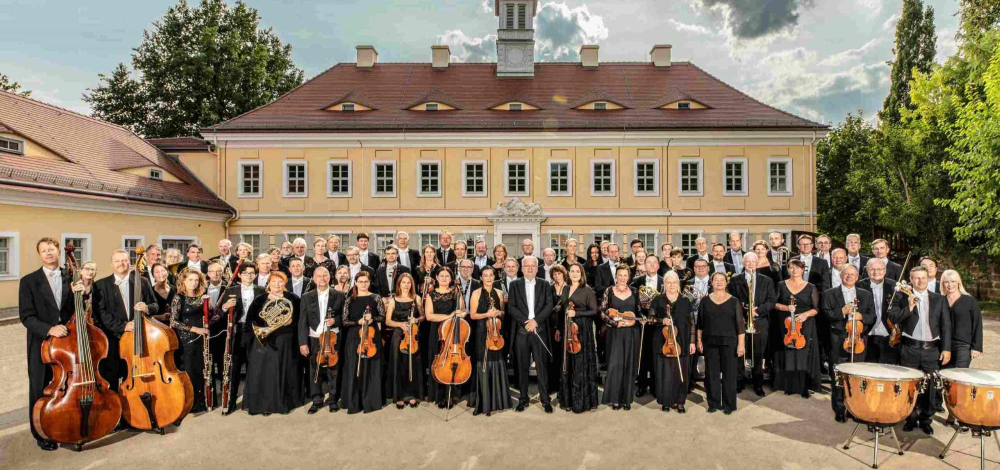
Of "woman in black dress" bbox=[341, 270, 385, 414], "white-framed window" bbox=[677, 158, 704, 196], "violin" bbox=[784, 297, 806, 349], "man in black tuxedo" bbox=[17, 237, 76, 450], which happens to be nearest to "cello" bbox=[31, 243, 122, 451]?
"man in black tuxedo" bbox=[17, 237, 76, 450]

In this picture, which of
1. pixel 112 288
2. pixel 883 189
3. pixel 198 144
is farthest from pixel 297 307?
pixel 883 189

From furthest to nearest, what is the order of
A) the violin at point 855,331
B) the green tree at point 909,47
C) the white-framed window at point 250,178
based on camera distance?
the green tree at point 909,47
the white-framed window at point 250,178
the violin at point 855,331

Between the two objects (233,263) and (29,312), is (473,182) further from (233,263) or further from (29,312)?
(29,312)

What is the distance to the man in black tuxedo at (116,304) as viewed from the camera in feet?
16.8

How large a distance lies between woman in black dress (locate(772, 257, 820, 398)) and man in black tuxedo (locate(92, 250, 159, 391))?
7104 mm

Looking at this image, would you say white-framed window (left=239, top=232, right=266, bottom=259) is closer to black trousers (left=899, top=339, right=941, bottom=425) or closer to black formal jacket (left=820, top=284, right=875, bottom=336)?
black formal jacket (left=820, top=284, right=875, bottom=336)

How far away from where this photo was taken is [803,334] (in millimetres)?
6406

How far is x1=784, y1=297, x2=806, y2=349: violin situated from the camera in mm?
6309

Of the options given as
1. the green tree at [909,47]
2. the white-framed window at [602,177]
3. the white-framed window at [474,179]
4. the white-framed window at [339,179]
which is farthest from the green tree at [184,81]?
the green tree at [909,47]

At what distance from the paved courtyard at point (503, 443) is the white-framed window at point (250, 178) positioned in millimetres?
13697

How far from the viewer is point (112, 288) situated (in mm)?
5223

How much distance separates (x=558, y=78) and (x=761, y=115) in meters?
7.81

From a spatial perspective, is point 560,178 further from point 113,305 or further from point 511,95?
point 113,305

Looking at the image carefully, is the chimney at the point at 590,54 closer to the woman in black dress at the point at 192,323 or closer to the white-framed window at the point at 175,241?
the white-framed window at the point at 175,241
